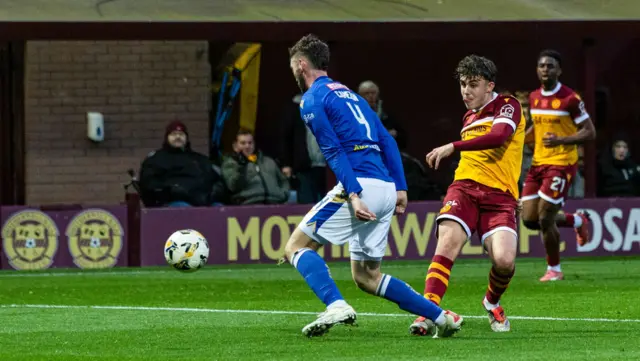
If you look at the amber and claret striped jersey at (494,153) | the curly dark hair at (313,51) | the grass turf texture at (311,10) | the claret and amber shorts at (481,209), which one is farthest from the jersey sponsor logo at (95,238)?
the curly dark hair at (313,51)

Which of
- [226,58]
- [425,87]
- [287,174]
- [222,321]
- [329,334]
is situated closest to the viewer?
[329,334]

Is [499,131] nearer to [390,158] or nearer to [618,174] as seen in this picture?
[390,158]

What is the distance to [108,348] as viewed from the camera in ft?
30.7

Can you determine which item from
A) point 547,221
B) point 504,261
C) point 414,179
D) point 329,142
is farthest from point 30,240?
point 329,142

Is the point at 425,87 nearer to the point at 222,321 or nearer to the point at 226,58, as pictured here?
the point at 226,58

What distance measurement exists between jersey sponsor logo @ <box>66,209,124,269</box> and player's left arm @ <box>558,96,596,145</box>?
5.73m

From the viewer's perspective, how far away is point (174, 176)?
18.6 meters

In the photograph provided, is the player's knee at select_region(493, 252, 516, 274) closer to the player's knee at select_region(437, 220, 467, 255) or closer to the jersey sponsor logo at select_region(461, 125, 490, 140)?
the player's knee at select_region(437, 220, 467, 255)

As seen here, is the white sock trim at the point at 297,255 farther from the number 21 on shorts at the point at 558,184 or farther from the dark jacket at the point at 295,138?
the dark jacket at the point at 295,138

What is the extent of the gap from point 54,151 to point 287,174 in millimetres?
3162

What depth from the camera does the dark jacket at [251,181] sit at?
1872 centimetres

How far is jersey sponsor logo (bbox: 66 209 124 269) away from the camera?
705 inches

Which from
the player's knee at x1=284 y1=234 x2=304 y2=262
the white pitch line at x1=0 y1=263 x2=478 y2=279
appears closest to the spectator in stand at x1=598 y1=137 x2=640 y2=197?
the white pitch line at x1=0 y1=263 x2=478 y2=279

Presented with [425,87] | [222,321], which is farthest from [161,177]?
[222,321]
